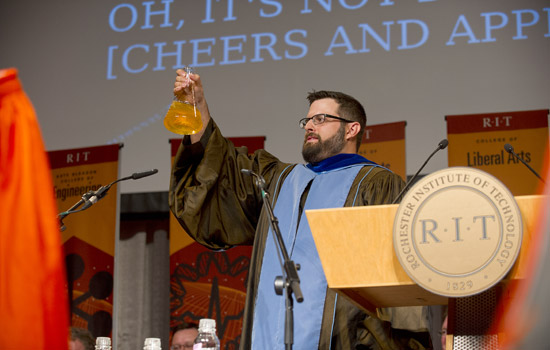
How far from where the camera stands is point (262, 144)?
534 cm

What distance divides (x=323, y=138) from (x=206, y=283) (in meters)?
2.80

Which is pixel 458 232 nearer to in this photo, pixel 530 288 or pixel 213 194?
pixel 530 288

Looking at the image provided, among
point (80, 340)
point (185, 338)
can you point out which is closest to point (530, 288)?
point (80, 340)

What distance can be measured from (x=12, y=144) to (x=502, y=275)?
0.98 meters

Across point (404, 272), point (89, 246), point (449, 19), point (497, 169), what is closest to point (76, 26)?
point (89, 246)

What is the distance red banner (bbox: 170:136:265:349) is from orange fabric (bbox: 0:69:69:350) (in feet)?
14.8

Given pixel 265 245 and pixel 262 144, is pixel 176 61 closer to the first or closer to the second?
pixel 262 144

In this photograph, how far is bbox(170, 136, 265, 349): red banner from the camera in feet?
17.9

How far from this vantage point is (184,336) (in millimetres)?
4922

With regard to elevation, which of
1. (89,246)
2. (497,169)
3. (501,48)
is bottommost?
(89,246)

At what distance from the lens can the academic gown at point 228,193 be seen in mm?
2756

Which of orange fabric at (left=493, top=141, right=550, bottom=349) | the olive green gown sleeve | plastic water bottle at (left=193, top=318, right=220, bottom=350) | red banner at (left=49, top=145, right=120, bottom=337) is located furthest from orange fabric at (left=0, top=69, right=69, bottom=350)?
red banner at (left=49, top=145, right=120, bottom=337)

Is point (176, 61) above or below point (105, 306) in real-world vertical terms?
above

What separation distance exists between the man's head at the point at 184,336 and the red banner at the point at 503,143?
2.04 m
